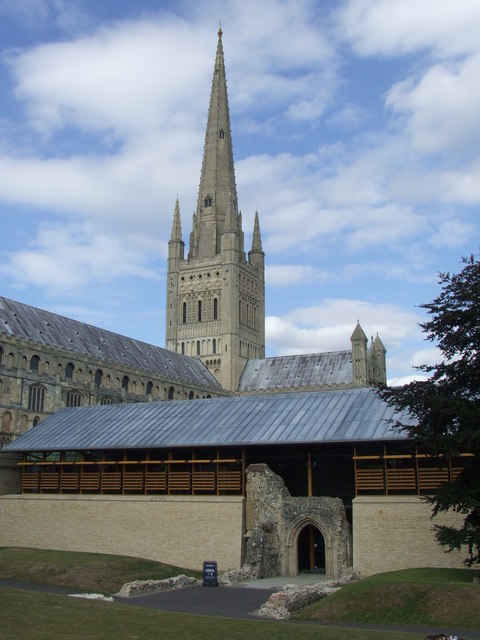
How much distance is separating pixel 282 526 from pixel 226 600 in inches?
309

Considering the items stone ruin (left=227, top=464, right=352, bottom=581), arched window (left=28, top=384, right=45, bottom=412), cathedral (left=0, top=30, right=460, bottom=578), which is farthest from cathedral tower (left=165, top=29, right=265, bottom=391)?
stone ruin (left=227, top=464, right=352, bottom=581)

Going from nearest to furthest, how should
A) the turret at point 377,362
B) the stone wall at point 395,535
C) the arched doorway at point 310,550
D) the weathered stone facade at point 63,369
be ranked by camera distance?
1. the stone wall at point 395,535
2. the arched doorway at point 310,550
3. the weathered stone facade at point 63,369
4. the turret at point 377,362

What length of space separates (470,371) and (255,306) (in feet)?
297

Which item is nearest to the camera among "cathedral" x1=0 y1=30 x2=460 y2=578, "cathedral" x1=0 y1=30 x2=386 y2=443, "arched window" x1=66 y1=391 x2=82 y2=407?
"cathedral" x1=0 y1=30 x2=460 y2=578

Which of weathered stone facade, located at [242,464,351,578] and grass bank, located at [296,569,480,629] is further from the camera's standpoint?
weathered stone facade, located at [242,464,351,578]

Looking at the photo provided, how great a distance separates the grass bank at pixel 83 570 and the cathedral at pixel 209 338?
30907 mm

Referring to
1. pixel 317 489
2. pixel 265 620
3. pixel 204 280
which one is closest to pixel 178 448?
pixel 317 489

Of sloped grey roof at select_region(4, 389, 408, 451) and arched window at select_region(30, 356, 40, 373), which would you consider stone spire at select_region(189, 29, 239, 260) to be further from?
sloped grey roof at select_region(4, 389, 408, 451)

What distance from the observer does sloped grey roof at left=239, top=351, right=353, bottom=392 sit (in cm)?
10238

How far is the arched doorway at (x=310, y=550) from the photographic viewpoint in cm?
3816

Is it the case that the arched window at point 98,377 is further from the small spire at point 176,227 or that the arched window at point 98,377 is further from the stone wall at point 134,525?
the small spire at point 176,227

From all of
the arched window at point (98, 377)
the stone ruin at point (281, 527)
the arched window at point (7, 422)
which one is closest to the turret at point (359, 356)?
the arched window at point (98, 377)

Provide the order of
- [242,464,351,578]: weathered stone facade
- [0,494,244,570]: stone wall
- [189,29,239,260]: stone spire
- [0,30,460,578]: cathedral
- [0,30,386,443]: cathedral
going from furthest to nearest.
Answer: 1. [189,29,239,260]: stone spire
2. [0,30,386,443]: cathedral
3. [0,494,244,570]: stone wall
4. [242,464,351,578]: weathered stone facade
5. [0,30,460,578]: cathedral

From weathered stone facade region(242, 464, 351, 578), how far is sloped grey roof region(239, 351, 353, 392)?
64193mm
